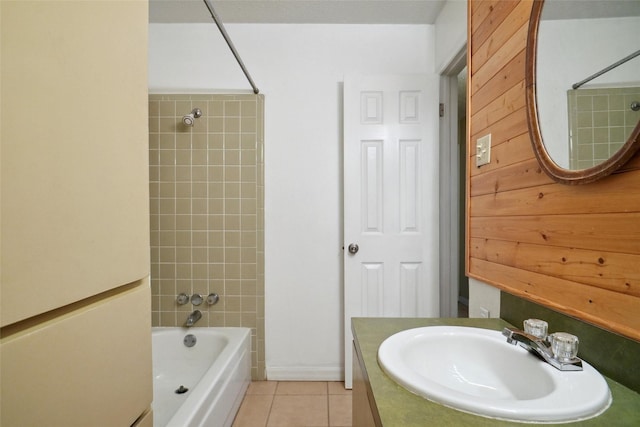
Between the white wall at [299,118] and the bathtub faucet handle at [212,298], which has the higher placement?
the white wall at [299,118]

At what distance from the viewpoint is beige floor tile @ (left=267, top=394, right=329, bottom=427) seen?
59.4 inches

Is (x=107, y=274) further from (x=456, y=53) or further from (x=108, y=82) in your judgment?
(x=456, y=53)

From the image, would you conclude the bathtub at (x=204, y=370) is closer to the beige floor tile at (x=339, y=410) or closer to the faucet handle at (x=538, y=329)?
the beige floor tile at (x=339, y=410)

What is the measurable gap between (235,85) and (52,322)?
197 cm

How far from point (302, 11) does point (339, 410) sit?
2.57 meters

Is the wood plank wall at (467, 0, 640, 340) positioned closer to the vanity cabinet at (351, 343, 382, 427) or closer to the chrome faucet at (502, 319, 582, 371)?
the chrome faucet at (502, 319, 582, 371)

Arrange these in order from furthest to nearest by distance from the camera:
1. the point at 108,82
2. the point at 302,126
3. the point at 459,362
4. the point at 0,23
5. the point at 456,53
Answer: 1. the point at 302,126
2. the point at 456,53
3. the point at 459,362
4. the point at 108,82
5. the point at 0,23

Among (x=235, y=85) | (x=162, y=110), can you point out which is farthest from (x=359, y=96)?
(x=162, y=110)

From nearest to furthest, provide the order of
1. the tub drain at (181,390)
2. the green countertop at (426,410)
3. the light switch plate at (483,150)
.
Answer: the green countertop at (426,410) → the light switch plate at (483,150) → the tub drain at (181,390)

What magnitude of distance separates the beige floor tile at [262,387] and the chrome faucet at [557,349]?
1643 millimetres

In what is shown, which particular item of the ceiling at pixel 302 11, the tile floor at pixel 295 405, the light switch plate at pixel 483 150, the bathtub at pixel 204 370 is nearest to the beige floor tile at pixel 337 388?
the tile floor at pixel 295 405

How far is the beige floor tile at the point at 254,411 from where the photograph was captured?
1.51 metres

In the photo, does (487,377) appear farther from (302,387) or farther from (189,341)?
(189,341)

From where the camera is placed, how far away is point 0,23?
277mm
